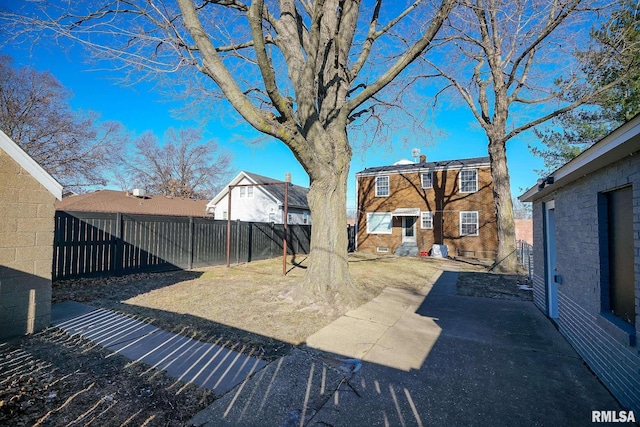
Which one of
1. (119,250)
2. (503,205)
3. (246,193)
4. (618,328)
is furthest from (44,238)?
(246,193)

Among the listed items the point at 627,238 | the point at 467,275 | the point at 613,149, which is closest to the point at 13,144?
the point at 613,149

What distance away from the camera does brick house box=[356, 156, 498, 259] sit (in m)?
17.0

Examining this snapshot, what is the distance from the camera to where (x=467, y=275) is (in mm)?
10352

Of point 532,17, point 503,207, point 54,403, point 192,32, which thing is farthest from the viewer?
point 503,207

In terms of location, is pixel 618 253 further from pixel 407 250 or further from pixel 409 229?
pixel 409 229

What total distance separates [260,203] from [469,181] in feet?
46.0

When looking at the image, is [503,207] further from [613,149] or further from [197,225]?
[197,225]

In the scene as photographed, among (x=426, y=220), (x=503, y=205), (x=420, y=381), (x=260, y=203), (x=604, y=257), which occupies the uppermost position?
(x=260, y=203)

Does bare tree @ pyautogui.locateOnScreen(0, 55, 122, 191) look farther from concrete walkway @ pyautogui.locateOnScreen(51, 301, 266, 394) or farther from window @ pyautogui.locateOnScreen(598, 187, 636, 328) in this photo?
window @ pyautogui.locateOnScreen(598, 187, 636, 328)

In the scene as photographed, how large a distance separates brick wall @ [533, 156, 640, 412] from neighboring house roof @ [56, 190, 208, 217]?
19.4m

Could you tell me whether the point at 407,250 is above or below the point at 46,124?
below

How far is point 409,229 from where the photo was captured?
19.0 meters

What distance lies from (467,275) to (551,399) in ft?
26.5

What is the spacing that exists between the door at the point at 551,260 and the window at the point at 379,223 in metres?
13.8
